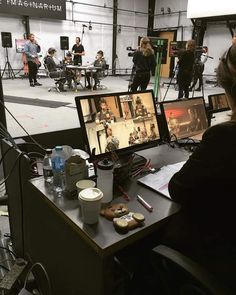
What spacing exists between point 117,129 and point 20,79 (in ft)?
27.6

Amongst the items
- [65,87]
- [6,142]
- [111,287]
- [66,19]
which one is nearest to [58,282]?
[111,287]

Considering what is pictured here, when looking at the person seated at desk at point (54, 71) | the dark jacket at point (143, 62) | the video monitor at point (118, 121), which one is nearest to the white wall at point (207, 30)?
the dark jacket at point (143, 62)

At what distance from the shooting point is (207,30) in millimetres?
10172

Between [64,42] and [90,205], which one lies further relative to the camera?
[64,42]

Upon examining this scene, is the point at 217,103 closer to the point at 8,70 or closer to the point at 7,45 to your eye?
the point at 7,45

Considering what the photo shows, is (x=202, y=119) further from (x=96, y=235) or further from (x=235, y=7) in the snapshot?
(x=235, y=7)

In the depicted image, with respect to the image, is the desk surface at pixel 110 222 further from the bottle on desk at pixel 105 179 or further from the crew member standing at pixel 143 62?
the crew member standing at pixel 143 62

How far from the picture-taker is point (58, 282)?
128cm

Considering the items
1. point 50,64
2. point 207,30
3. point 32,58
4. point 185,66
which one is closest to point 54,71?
point 50,64

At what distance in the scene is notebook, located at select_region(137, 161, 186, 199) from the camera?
1.19 metres

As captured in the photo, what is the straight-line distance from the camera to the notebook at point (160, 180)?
1.19 meters

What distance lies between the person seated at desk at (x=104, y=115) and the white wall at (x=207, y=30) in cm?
908

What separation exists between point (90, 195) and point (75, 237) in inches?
8.8

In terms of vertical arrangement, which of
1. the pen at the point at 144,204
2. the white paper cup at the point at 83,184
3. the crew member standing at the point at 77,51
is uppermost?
the crew member standing at the point at 77,51
